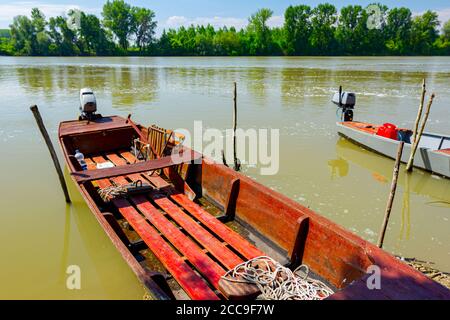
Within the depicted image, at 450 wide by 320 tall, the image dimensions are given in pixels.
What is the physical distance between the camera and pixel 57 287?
4.91m

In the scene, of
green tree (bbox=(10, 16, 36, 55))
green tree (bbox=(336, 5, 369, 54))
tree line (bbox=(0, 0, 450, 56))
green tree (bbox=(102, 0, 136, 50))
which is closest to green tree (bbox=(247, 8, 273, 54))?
tree line (bbox=(0, 0, 450, 56))

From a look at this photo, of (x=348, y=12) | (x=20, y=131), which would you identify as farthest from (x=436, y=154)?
(x=348, y=12)

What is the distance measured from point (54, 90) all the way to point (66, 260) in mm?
22875

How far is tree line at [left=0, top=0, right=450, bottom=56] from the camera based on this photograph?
8238cm

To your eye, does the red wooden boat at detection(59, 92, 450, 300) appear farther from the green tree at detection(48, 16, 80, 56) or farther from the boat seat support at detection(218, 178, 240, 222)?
the green tree at detection(48, 16, 80, 56)

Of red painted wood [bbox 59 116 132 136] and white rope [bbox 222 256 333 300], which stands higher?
red painted wood [bbox 59 116 132 136]

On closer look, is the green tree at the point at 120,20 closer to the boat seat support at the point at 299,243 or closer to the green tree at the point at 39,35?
the green tree at the point at 39,35

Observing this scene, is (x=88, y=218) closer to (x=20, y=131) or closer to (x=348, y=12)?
(x=20, y=131)

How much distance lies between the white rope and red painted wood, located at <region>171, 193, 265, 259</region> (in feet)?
1.25

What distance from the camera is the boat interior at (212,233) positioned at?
143 inches

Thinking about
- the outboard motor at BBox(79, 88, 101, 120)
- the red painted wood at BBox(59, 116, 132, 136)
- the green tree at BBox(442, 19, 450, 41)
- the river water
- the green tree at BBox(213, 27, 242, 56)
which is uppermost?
the green tree at BBox(442, 19, 450, 41)

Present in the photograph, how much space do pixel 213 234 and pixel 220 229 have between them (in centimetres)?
23

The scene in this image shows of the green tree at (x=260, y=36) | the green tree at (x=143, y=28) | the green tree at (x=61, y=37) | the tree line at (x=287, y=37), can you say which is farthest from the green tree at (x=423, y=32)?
the green tree at (x=61, y=37)

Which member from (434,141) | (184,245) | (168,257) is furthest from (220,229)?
(434,141)
